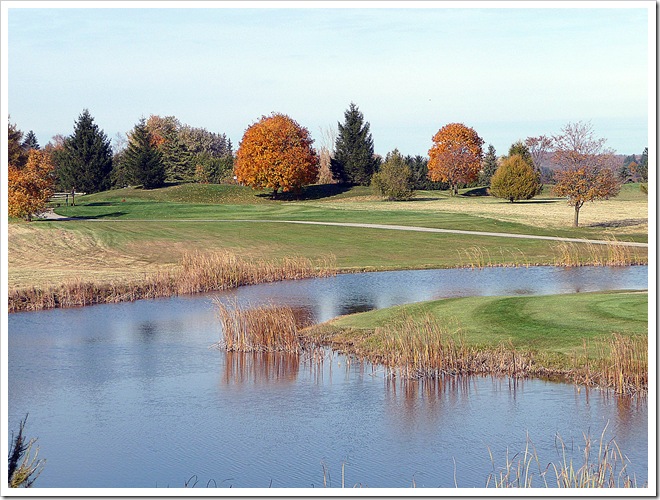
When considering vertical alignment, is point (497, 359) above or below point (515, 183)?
below

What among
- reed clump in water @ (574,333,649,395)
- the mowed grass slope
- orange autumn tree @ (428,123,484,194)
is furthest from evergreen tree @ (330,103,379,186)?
reed clump in water @ (574,333,649,395)

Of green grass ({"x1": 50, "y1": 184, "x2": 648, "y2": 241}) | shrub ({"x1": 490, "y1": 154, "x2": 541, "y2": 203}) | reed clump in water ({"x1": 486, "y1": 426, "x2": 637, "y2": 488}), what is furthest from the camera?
shrub ({"x1": 490, "y1": 154, "x2": 541, "y2": 203})

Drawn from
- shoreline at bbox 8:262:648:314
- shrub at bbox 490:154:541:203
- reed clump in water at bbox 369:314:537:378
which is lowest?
reed clump in water at bbox 369:314:537:378

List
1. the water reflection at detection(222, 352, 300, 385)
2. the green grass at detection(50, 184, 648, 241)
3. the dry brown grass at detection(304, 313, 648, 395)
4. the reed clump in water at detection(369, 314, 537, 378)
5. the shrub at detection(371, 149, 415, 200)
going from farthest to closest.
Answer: the shrub at detection(371, 149, 415, 200) → the green grass at detection(50, 184, 648, 241) → the water reflection at detection(222, 352, 300, 385) → the reed clump in water at detection(369, 314, 537, 378) → the dry brown grass at detection(304, 313, 648, 395)

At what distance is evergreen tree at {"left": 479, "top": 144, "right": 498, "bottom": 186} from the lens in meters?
109

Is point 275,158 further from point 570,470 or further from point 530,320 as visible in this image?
point 570,470

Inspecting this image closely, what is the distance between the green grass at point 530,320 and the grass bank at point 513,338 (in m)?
0.02

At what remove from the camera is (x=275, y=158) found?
8856 centimetres

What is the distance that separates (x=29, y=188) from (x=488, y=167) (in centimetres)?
6807

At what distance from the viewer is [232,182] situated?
339 feet

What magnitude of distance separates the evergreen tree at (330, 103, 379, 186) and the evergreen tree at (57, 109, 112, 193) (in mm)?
26661

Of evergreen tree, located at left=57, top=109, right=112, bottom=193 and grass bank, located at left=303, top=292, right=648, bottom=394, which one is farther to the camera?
evergreen tree, located at left=57, top=109, right=112, bottom=193

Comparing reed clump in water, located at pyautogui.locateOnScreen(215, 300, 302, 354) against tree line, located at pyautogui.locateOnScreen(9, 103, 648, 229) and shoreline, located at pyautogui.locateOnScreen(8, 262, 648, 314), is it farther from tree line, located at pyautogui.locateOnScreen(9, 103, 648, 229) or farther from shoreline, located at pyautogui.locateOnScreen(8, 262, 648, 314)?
tree line, located at pyautogui.locateOnScreen(9, 103, 648, 229)

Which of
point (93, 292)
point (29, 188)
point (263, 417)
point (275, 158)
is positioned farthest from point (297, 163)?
point (263, 417)
